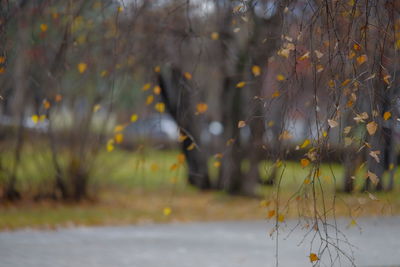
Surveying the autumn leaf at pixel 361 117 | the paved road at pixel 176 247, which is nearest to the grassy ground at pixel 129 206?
the paved road at pixel 176 247

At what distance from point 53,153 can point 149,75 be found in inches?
251

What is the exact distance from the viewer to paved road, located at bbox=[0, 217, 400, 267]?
9031mm

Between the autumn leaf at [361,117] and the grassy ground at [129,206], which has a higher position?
the autumn leaf at [361,117]

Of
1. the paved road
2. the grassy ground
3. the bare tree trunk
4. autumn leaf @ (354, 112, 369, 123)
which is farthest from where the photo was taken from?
the bare tree trunk

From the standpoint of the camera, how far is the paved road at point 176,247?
356 inches

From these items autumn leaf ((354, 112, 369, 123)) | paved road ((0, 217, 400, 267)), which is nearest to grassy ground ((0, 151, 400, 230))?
paved road ((0, 217, 400, 267))

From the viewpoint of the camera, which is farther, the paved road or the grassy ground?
the grassy ground

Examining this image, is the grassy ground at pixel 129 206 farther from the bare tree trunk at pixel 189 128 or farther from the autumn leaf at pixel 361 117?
the autumn leaf at pixel 361 117

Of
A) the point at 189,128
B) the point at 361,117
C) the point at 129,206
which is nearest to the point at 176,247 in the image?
the point at 361,117

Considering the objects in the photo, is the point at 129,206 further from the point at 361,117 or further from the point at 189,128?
the point at 361,117

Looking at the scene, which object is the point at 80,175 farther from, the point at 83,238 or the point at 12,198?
the point at 83,238

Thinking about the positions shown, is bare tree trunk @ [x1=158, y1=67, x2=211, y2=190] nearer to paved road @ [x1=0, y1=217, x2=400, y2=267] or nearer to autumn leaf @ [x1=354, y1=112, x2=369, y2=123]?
paved road @ [x1=0, y1=217, x2=400, y2=267]

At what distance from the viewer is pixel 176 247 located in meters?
10.3

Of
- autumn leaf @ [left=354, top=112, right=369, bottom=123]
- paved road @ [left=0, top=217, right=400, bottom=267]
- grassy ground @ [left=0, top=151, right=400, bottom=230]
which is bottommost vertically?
paved road @ [left=0, top=217, right=400, bottom=267]
